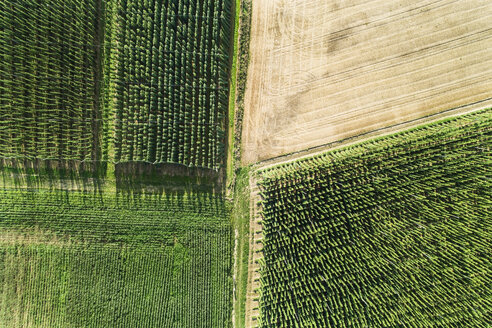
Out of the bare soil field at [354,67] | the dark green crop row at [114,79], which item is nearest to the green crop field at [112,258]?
the dark green crop row at [114,79]

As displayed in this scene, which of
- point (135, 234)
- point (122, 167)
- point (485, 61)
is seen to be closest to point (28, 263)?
point (135, 234)

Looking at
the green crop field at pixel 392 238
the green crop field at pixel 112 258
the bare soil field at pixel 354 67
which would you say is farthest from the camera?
the green crop field at pixel 112 258

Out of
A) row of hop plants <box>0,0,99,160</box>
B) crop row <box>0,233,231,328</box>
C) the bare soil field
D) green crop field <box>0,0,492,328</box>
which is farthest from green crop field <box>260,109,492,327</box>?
row of hop plants <box>0,0,99,160</box>

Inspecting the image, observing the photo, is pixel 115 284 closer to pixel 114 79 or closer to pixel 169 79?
pixel 114 79

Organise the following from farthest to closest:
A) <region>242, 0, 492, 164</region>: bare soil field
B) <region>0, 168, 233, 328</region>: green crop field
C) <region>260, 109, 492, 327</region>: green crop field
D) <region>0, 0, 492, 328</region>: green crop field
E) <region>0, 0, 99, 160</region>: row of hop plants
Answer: <region>0, 168, 233, 328</region>: green crop field
<region>242, 0, 492, 164</region>: bare soil field
<region>0, 0, 99, 160</region>: row of hop plants
<region>0, 0, 492, 328</region>: green crop field
<region>260, 109, 492, 327</region>: green crop field

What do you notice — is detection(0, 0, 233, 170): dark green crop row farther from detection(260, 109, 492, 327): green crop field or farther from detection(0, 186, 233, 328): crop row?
detection(260, 109, 492, 327): green crop field

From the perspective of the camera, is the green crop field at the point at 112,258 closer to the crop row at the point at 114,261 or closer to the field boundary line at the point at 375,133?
the crop row at the point at 114,261
